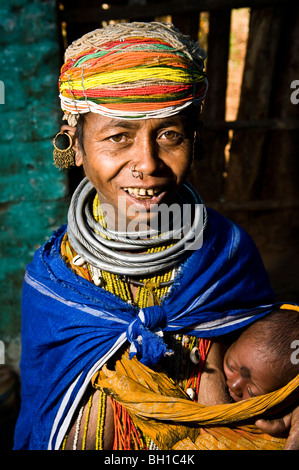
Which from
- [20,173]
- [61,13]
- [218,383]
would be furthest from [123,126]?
[61,13]

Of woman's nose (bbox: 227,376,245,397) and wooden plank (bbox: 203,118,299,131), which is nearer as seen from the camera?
woman's nose (bbox: 227,376,245,397)

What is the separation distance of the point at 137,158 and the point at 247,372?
1.01 metres

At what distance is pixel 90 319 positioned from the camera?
1656 millimetres

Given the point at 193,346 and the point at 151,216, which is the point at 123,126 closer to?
the point at 151,216

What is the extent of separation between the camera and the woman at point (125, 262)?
1466 mm

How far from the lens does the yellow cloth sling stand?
1.55 meters

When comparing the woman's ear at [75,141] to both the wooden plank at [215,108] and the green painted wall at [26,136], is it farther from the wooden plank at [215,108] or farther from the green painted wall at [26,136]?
the wooden plank at [215,108]

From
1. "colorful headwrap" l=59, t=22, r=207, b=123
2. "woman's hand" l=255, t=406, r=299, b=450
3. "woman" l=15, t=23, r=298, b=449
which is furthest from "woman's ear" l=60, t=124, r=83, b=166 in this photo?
"woman's hand" l=255, t=406, r=299, b=450

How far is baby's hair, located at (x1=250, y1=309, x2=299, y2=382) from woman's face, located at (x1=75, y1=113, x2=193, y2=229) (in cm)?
72

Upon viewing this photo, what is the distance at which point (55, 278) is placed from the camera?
1726 mm

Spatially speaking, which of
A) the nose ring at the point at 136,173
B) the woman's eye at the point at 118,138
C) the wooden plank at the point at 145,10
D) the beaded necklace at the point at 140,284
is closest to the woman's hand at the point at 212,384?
the beaded necklace at the point at 140,284

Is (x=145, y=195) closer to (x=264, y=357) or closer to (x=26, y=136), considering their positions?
(x=264, y=357)

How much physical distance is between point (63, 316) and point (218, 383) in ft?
A: 2.41

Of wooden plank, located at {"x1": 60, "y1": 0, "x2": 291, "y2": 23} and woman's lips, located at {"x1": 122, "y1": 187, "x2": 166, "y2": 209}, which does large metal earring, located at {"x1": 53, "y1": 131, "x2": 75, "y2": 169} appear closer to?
woman's lips, located at {"x1": 122, "y1": 187, "x2": 166, "y2": 209}
